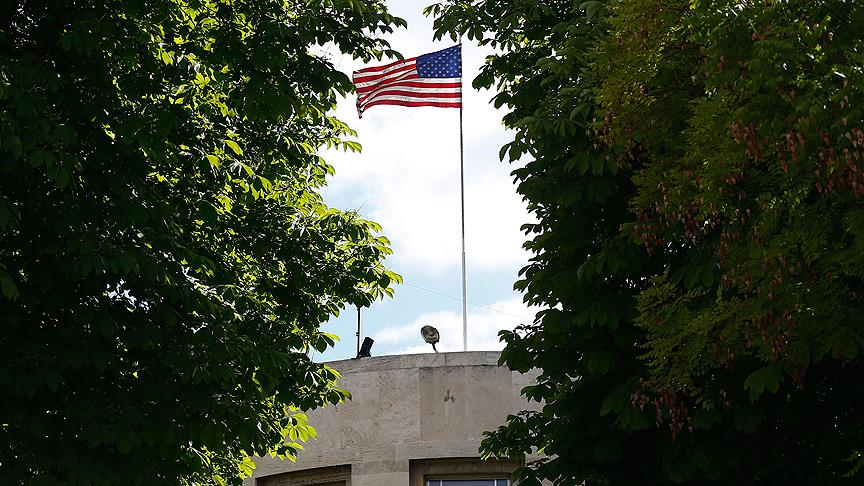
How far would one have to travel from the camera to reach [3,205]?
491 inches

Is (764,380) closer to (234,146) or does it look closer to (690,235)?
(690,235)

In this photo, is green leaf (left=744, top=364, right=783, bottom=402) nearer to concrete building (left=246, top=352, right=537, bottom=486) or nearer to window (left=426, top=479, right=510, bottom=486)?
concrete building (left=246, top=352, right=537, bottom=486)

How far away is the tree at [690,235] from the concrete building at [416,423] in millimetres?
9222

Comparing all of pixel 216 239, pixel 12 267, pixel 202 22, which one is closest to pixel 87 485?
pixel 12 267

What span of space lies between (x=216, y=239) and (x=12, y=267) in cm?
351

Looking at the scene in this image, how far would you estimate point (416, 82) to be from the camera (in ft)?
89.2

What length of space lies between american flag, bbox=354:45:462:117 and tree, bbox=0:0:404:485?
956cm

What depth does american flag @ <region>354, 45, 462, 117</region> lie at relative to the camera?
87.2ft

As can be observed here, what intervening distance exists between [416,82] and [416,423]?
7112 mm

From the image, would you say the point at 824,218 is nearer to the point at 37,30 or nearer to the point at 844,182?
the point at 844,182

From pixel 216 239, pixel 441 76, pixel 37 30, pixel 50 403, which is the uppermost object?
pixel 441 76

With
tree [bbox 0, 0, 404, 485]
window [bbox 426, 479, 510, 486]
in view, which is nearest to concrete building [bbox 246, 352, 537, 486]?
window [bbox 426, 479, 510, 486]

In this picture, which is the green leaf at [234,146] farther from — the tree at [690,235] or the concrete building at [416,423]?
the concrete building at [416,423]

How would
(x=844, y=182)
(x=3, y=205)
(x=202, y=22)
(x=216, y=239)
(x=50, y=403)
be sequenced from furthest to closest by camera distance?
(x=216, y=239)
(x=202, y=22)
(x=50, y=403)
(x=3, y=205)
(x=844, y=182)
